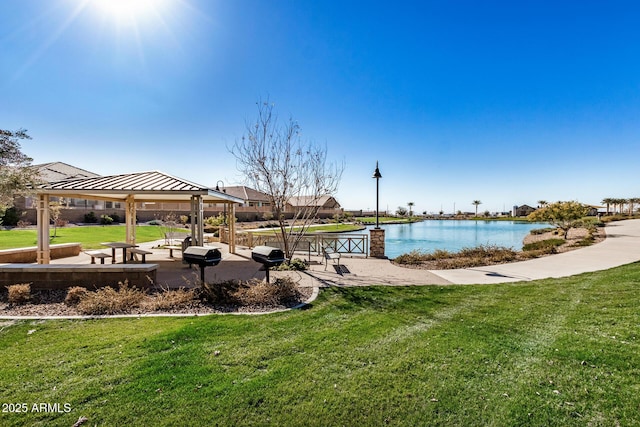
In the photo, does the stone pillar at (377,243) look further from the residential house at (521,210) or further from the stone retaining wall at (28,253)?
Answer: the residential house at (521,210)

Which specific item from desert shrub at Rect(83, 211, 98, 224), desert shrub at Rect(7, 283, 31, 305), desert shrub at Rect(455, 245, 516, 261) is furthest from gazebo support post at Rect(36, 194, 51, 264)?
desert shrub at Rect(83, 211, 98, 224)

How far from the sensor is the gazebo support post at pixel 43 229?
7902 millimetres

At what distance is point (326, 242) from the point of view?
47.6ft

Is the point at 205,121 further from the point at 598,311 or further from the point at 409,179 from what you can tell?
the point at 409,179

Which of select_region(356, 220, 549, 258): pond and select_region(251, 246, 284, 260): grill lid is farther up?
select_region(251, 246, 284, 260): grill lid

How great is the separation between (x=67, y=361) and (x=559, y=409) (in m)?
4.99

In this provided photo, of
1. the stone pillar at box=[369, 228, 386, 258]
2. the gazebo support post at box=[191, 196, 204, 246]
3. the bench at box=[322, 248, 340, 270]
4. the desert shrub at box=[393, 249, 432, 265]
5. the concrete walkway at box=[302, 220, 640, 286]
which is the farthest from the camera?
the stone pillar at box=[369, 228, 386, 258]

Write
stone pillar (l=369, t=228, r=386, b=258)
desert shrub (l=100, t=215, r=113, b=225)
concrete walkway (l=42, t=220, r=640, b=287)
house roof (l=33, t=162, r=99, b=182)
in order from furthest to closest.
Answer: desert shrub (l=100, t=215, r=113, b=225)
house roof (l=33, t=162, r=99, b=182)
stone pillar (l=369, t=228, r=386, b=258)
concrete walkway (l=42, t=220, r=640, b=287)

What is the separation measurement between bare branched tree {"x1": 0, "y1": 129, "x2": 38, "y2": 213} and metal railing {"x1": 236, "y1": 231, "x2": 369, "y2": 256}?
8329 millimetres

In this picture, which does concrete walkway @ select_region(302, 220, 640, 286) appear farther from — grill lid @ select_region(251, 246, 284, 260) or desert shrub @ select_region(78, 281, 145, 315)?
desert shrub @ select_region(78, 281, 145, 315)

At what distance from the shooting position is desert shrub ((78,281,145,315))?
16.4 feet

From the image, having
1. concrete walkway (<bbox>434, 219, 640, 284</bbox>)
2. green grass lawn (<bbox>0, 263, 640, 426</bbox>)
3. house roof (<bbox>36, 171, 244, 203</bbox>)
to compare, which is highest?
house roof (<bbox>36, 171, 244, 203</bbox>)

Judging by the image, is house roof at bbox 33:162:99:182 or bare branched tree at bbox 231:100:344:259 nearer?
bare branched tree at bbox 231:100:344:259

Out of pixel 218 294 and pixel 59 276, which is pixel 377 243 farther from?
pixel 59 276
